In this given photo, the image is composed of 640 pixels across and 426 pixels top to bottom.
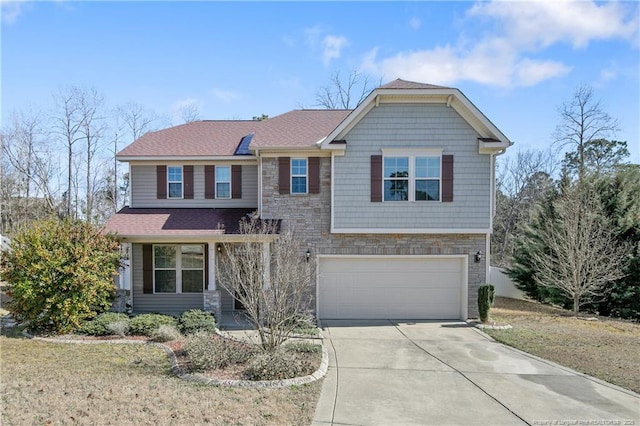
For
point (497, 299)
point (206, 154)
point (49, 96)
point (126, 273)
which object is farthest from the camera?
point (49, 96)

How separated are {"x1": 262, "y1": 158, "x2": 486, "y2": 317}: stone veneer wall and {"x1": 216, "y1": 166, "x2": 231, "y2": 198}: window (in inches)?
91.1

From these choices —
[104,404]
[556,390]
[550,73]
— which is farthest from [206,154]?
[550,73]

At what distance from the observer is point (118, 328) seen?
10.5 meters

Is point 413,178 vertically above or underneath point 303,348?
above

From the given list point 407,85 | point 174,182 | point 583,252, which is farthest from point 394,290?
point 174,182

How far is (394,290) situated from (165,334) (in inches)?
292

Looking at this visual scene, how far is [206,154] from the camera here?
14438mm

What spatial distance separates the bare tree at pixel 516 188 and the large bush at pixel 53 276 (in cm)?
2825

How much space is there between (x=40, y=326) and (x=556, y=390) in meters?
13.0

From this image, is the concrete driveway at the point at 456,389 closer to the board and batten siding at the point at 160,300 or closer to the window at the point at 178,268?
the board and batten siding at the point at 160,300

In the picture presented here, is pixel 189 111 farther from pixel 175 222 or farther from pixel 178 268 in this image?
pixel 178 268

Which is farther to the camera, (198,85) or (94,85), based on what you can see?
(94,85)

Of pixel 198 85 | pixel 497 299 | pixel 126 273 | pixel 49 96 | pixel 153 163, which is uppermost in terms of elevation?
pixel 49 96

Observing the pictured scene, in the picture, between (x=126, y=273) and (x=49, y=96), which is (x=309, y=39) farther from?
(x=49, y=96)
